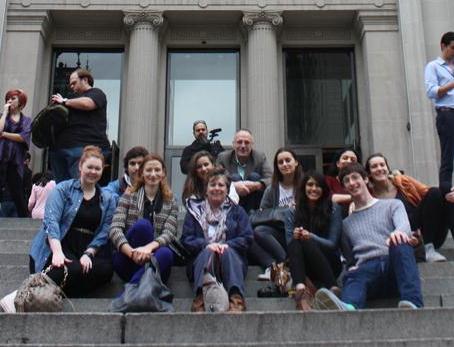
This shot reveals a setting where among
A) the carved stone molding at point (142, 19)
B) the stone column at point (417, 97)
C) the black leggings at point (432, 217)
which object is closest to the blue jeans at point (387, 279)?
the black leggings at point (432, 217)

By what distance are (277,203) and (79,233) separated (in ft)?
7.63

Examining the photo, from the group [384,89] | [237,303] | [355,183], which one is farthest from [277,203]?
[384,89]

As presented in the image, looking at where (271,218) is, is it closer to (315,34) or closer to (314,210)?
(314,210)

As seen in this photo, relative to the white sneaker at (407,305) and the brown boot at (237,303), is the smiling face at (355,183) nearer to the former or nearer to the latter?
the white sneaker at (407,305)

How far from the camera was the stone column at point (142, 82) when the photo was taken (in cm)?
1492

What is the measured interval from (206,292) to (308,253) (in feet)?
3.48

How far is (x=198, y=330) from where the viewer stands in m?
4.36

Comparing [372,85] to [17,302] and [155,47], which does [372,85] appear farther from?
[17,302]

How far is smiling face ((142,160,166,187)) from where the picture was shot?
611 centimetres

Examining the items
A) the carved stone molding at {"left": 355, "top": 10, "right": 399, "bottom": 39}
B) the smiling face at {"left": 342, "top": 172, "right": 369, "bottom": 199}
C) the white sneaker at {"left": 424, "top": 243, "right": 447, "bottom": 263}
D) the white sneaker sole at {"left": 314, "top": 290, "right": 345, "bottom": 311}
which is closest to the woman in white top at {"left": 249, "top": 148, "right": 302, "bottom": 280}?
the smiling face at {"left": 342, "top": 172, "right": 369, "bottom": 199}

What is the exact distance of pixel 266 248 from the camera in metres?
6.44

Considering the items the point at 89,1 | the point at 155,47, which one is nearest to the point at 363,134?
the point at 155,47

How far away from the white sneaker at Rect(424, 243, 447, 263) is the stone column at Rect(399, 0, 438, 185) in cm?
769

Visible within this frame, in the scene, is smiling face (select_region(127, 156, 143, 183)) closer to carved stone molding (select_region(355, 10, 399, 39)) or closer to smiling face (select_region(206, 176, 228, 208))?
smiling face (select_region(206, 176, 228, 208))
